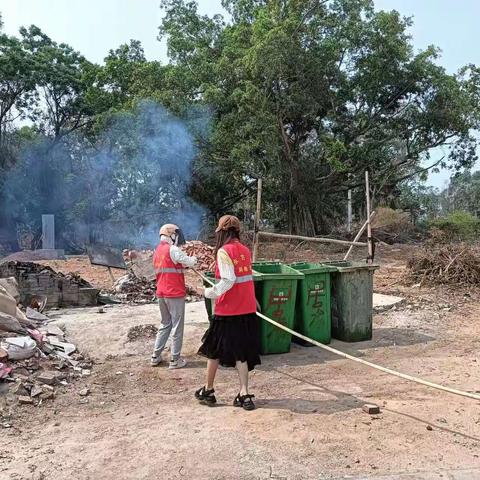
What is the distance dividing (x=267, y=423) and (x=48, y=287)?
6.86 m

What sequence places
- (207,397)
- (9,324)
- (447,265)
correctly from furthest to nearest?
(447,265), (9,324), (207,397)

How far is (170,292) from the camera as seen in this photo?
6152 mm

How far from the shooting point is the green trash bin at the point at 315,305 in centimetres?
684

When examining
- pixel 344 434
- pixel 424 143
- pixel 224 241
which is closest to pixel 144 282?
pixel 224 241

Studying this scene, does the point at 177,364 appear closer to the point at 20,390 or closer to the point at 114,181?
the point at 20,390

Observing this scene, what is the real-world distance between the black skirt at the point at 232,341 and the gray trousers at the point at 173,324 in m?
1.28

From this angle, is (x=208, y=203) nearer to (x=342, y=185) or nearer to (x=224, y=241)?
(x=342, y=185)

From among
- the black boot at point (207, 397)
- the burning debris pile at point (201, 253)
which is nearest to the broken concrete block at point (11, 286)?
the black boot at point (207, 397)

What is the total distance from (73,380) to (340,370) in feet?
9.48

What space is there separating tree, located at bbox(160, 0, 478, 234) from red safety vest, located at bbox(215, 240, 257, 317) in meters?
15.2

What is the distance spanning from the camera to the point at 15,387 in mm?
5211

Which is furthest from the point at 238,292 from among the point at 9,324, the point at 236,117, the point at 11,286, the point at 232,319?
the point at 236,117

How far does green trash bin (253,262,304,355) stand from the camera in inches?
256

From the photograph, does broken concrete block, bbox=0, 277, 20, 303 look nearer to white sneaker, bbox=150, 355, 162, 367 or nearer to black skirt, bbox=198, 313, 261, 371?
white sneaker, bbox=150, 355, 162, 367
